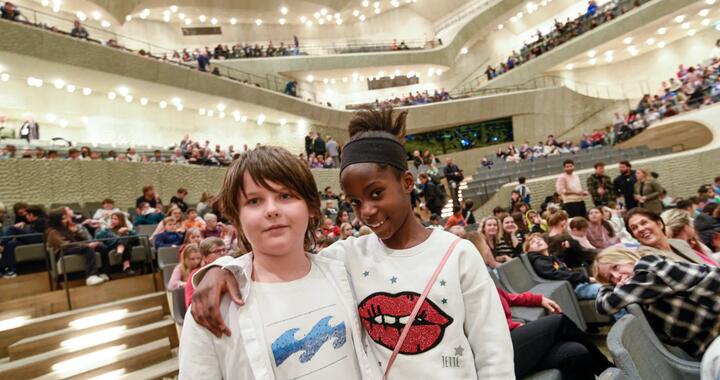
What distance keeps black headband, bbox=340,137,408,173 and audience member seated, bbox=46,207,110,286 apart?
5.00 metres

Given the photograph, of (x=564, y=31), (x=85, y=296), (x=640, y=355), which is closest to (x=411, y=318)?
(x=640, y=355)

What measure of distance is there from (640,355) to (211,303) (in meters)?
1.65

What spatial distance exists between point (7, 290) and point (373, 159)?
221 inches

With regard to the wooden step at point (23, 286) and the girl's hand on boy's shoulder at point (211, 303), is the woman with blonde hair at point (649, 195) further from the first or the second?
the wooden step at point (23, 286)

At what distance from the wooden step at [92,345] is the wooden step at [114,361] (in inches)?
2.2

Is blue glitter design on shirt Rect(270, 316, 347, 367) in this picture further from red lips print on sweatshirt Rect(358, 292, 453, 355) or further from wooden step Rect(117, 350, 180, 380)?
wooden step Rect(117, 350, 180, 380)

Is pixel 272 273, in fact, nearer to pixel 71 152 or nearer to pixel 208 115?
pixel 71 152

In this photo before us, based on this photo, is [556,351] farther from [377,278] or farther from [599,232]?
[599,232]

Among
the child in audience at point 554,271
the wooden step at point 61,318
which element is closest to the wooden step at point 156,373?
the wooden step at point 61,318

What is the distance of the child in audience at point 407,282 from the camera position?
1.11 m

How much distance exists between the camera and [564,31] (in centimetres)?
2192

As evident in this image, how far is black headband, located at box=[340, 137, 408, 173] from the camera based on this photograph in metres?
1.24

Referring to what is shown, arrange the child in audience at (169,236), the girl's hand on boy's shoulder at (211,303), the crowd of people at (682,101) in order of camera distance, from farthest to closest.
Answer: the crowd of people at (682,101) → the child in audience at (169,236) → the girl's hand on boy's shoulder at (211,303)

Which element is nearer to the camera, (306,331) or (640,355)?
(306,331)
